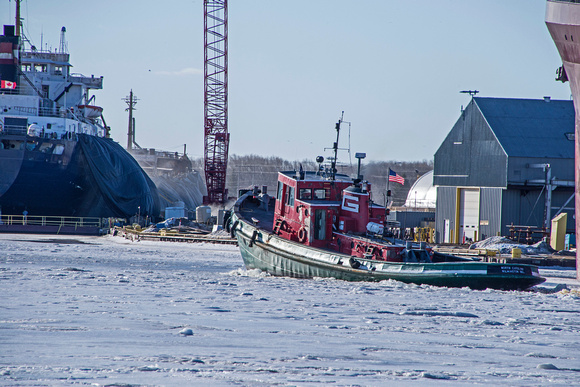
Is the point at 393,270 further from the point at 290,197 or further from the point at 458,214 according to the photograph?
the point at 458,214

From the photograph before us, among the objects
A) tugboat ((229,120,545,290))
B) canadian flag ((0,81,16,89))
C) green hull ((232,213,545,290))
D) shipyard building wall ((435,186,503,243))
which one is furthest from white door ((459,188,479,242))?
canadian flag ((0,81,16,89))

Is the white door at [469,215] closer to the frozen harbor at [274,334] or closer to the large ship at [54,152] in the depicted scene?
the frozen harbor at [274,334]

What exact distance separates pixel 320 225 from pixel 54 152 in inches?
1335

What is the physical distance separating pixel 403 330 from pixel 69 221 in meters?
43.4

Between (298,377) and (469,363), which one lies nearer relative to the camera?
(298,377)

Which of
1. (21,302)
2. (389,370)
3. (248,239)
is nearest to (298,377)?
(389,370)

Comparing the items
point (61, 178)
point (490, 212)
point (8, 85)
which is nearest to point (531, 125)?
point (490, 212)

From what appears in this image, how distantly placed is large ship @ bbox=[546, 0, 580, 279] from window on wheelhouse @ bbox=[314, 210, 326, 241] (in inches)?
300

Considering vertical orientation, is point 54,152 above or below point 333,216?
above

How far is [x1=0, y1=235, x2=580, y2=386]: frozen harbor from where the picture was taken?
661 cm

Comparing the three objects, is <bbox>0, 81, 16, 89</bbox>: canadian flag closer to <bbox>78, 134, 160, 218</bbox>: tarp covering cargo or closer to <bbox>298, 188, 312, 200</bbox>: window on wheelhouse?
<bbox>78, 134, 160, 218</bbox>: tarp covering cargo

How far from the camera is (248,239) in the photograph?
2253cm

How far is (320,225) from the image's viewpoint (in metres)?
20.4

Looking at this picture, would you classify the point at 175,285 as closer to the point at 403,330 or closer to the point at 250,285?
the point at 250,285
